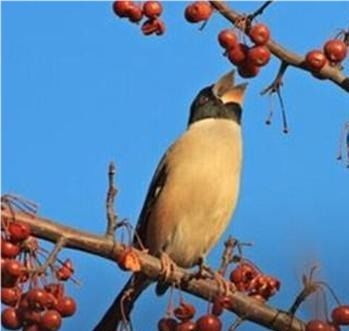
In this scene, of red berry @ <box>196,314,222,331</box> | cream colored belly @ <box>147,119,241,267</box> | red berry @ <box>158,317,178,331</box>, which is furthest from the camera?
cream colored belly @ <box>147,119,241,267</box>

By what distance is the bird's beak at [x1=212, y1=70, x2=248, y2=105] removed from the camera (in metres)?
3.77

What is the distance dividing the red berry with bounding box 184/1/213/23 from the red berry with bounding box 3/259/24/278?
0.71 metres

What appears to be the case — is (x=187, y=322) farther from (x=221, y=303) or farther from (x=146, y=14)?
(x=146, y=14)

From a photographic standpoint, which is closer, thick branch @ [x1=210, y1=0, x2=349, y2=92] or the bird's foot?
thick branch @ [x1=210, y1=0, x2=349, y2=92]

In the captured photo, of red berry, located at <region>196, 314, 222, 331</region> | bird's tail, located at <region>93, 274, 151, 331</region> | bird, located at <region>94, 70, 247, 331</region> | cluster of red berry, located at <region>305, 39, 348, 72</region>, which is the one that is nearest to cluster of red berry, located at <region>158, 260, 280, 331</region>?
red berry, located at <region>196, 314, 222, 331</region>

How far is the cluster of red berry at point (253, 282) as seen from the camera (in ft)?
8.79

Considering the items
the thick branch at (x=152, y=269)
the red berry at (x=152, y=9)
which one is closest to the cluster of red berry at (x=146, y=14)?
the red berry at (x=152, y=9)

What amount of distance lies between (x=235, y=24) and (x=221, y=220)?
4.36 ft

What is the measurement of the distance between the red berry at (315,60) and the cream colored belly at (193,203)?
3.93 feet

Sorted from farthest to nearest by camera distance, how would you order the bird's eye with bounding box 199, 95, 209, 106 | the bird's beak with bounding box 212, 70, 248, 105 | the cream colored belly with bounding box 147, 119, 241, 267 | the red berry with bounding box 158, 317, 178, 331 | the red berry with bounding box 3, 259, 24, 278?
the bird's eye with bounding box 199, 95, 209, 106 < the bird's beak with bounding box 212, 70, 248, 105 < the cream colored belly with bounding box 147, 119, 241, 267 < the red berry with bounding box 158, 317, 178, 331 < the red berry with bounding box 3, 259, 24, 278

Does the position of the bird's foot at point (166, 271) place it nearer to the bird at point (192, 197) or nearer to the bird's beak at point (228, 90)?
the bird at point (192, 197)

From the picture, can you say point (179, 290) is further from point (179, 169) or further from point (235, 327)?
point (179, 169)

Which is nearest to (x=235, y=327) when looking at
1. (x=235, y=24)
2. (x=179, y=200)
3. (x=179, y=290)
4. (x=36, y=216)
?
(x=179, y=290)

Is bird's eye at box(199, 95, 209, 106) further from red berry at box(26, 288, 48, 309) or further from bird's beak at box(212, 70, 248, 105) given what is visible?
red berry at box(26, 288, 48, 309)
